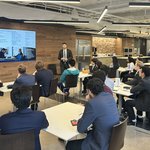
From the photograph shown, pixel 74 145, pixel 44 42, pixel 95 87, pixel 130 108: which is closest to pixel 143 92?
pixel 130 108

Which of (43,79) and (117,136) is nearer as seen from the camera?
(117,136)

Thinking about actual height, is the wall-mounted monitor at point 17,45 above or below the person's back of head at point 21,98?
above

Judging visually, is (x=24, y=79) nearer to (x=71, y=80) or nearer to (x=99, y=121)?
(x=71, y=80)

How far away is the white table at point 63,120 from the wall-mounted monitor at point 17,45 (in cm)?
536

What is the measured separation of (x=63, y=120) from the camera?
2.52 metres

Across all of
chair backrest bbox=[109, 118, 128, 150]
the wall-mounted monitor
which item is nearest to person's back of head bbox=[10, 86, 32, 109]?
chair backrest bbox=[109, 118, 128, 150]

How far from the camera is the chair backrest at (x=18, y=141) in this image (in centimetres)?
178

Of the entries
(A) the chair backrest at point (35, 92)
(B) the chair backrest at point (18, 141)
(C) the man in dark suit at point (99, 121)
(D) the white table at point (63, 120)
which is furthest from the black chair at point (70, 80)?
(B) the chair backrest at point (18, 141)

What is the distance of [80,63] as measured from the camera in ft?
42.1

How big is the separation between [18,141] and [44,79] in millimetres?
3057

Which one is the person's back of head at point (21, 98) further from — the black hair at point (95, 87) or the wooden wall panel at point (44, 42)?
the wooden wall panel at point (44, 42)

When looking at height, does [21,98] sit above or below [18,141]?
above

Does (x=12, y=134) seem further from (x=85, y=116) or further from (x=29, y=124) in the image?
(x=85, y=116)

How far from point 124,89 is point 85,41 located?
9321 millimetres
